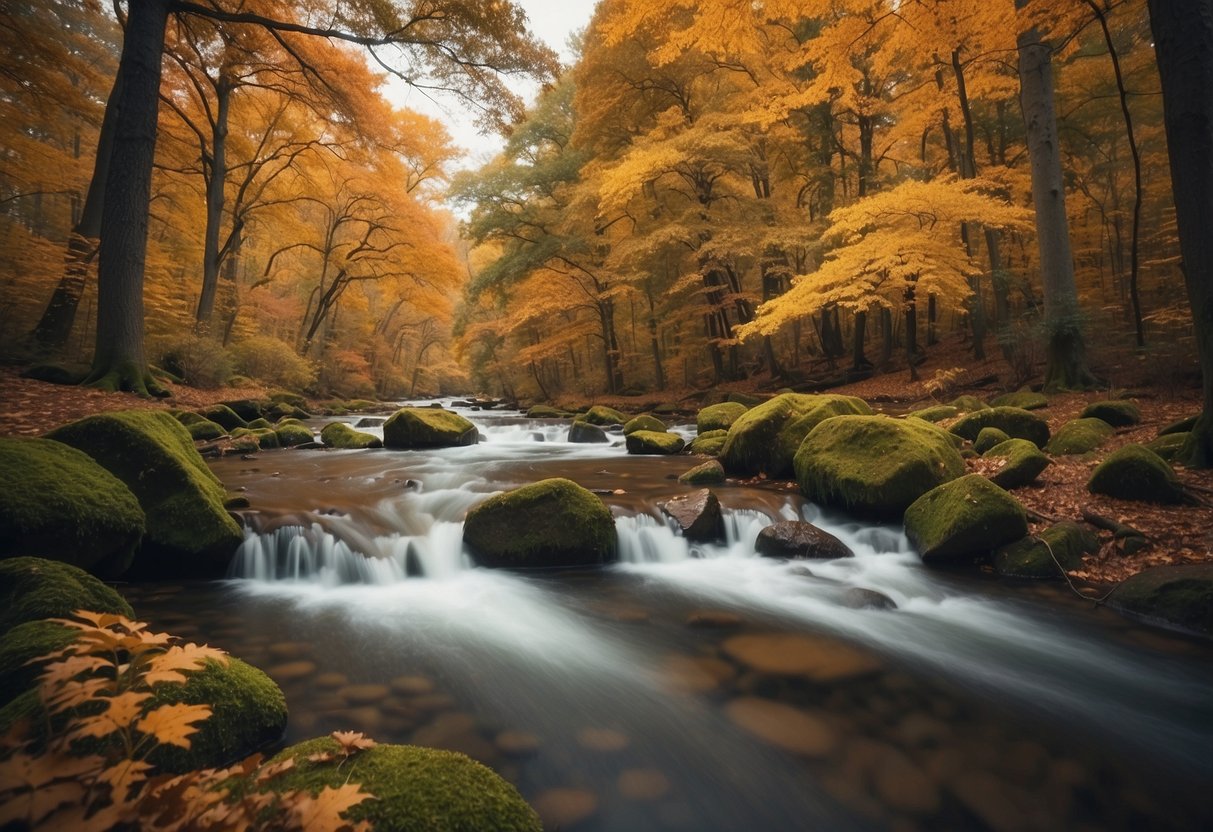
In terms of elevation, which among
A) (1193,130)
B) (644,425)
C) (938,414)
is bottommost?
(938,414)

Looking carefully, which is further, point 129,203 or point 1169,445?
point 129,203

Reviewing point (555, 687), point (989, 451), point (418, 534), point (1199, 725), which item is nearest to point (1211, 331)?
point (989, 451)

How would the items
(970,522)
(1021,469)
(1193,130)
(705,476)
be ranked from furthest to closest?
1. (705,476)
2. (1021,469)
3. (970,522)
4. (1193,130)

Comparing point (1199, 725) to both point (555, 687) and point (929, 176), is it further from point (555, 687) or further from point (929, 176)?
point (929, 176)

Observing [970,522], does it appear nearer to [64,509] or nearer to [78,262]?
[64,509]

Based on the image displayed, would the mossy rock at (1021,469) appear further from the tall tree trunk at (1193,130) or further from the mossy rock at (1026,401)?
the mossy rock at (1026,401)

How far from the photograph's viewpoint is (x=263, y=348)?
1952 centimetres

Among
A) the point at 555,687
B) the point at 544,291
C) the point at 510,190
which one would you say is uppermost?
the point at 510,190

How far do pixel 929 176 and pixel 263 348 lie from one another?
2362 cm

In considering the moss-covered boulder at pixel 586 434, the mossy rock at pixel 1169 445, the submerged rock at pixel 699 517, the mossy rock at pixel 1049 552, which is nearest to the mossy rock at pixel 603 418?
the moss-covered boulder at pixel 586 434

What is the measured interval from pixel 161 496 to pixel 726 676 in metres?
4.36

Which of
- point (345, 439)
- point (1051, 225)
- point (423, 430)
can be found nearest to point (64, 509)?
point (345, 439)

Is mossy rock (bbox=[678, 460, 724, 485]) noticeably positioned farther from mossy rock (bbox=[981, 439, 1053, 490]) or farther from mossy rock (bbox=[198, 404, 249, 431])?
mossy rock (bbox=[198, 404, 249, 431])

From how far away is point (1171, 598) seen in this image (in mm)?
3514
